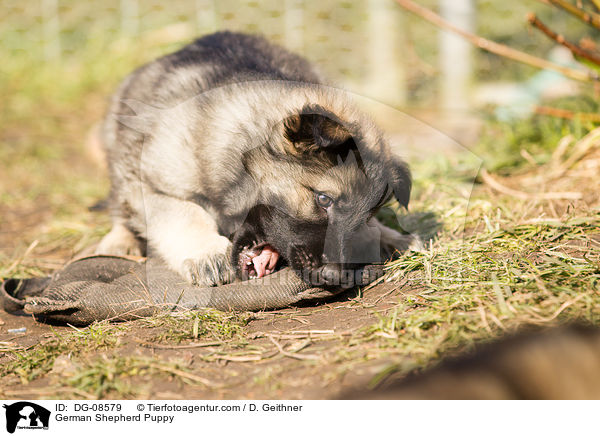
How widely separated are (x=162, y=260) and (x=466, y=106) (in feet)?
20.7

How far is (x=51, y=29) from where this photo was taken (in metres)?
10.9

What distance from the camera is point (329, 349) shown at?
81.4 inches

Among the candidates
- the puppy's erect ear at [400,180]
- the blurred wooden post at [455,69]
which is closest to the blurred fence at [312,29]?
the blurred wooden post at [455,69]

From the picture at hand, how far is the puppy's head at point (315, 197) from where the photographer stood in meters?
2.58

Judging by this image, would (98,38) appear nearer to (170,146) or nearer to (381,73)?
(381,73)

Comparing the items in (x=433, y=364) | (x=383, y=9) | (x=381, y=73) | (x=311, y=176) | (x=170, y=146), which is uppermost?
(x=383, y=9)

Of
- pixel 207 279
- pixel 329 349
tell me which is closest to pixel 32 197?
pixel 207 279

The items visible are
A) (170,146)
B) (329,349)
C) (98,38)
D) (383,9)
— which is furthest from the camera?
(98,38)

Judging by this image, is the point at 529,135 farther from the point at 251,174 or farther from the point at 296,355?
the point at 296,355

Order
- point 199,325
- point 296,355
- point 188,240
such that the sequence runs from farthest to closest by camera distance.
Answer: point 188,240 < point 199,325 < point 296,355

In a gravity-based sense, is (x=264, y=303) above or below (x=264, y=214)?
below
